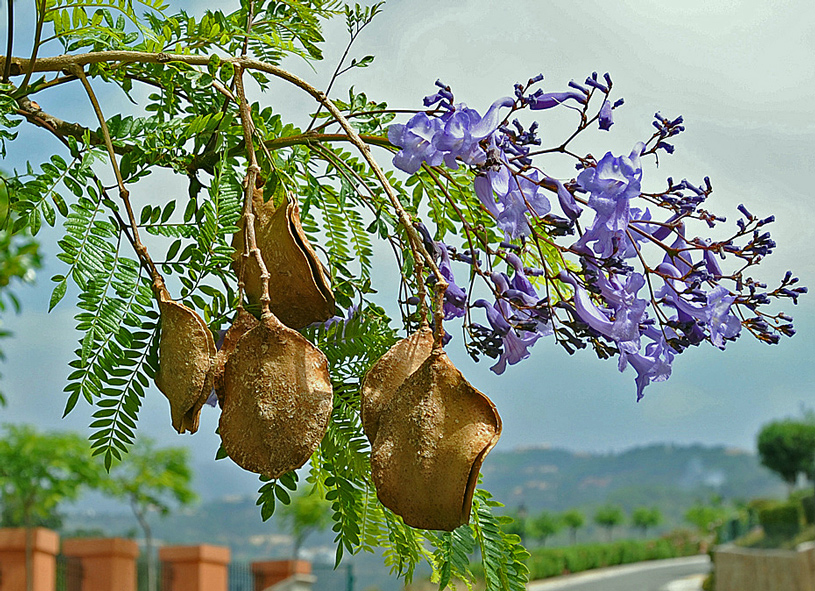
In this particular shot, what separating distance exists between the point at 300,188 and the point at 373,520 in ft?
0.62

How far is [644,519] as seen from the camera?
2105 centimetres

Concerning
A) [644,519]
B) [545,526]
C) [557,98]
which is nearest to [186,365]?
[557,98]

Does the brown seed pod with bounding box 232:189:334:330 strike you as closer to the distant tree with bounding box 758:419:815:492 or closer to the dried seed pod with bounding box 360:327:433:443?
the dried seed pod with bounding box 360:327:433:443

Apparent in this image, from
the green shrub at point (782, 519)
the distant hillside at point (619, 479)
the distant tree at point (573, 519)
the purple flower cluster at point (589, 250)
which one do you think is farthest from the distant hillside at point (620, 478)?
the purple flower cluster at point (589, 250)

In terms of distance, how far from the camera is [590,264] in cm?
44

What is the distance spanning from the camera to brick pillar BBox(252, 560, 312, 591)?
25.1 feet

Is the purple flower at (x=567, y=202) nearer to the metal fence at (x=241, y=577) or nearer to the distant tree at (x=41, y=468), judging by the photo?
the distant tree at (x=41, y=468)

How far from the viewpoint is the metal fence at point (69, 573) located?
645 centimetres

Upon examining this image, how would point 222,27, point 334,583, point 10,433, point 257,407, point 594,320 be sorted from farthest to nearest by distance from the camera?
point 334,583
point 10,433
point 222,27
point 594,320
point 257,407

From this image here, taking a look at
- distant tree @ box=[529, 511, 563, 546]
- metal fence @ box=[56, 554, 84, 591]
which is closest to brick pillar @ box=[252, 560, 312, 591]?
metal fence @ box=[56, 554, 84, 591]

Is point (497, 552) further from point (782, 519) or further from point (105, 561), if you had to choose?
point (782, 519)

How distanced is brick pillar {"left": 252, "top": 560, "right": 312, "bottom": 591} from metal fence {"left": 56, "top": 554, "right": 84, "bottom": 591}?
164 cm

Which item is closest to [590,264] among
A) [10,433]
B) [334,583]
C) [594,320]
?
[594,320]

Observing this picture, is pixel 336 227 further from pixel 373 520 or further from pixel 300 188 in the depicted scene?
pixel 373 520
